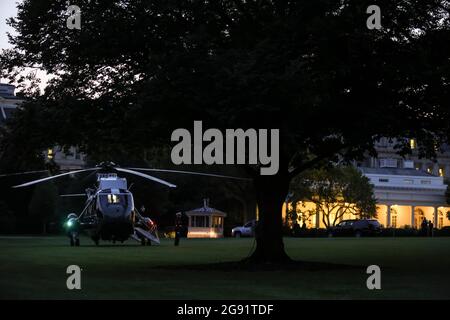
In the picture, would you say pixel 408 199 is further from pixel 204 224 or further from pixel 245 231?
pixel 204 224

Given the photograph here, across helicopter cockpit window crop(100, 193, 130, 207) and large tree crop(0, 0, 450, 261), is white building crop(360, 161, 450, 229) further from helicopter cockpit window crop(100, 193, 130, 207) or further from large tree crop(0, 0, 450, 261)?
large tree crop(0, 0, 450, 261)

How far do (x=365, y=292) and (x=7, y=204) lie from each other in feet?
275

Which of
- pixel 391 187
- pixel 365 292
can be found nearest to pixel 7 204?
pixel 391 187

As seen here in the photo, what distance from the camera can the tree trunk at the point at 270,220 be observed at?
1257 inches

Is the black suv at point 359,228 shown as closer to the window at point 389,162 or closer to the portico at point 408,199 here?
the portico at point 408,199

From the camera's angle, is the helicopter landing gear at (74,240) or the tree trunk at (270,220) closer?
the tree trunk at (270,220)

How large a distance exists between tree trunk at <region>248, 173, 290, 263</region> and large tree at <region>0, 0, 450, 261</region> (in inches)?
1.9

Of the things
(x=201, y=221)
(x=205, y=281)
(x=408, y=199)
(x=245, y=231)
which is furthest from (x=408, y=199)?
(x=205, y=281)

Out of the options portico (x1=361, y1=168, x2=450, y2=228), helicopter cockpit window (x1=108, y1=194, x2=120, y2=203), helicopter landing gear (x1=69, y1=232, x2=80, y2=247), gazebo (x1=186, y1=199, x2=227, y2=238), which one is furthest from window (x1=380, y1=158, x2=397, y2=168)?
helicopter cockpit window (x1=108, y1=194, x2=120, y2=203)

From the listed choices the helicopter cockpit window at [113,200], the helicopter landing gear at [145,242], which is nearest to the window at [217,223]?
the helicopter landing gear at [145,242]

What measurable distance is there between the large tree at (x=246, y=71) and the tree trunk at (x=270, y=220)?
48mm

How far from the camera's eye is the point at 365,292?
2019 centimetres
